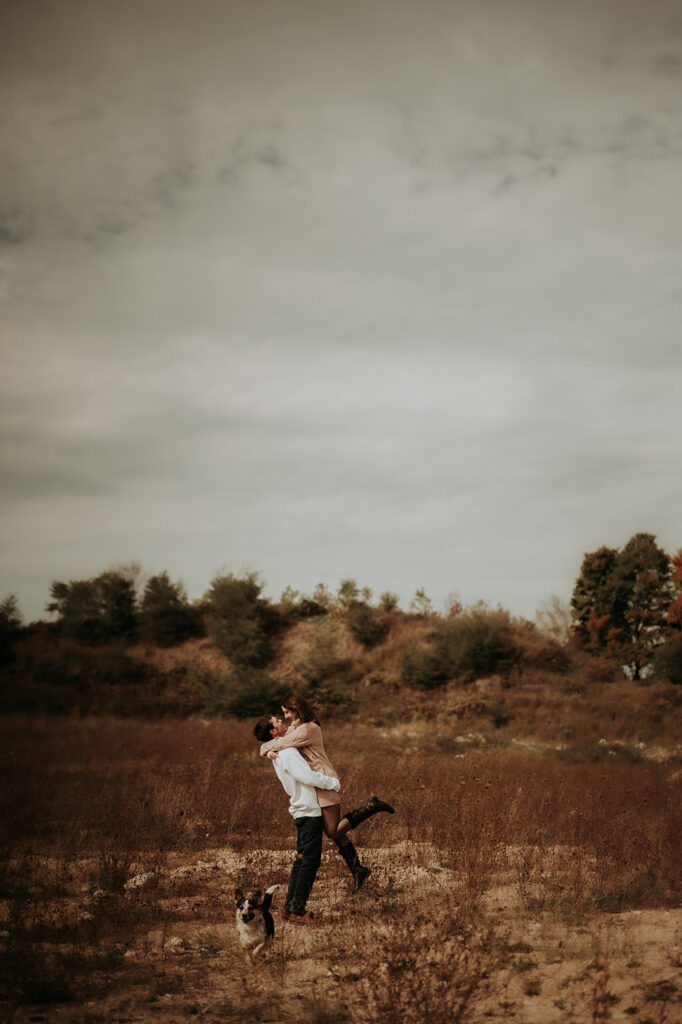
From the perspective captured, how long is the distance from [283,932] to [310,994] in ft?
4.00

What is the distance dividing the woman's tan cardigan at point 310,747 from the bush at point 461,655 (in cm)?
1901

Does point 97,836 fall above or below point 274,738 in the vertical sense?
below

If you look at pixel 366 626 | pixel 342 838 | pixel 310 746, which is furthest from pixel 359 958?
pixel 366 626

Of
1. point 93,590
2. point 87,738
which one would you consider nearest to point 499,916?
point 87,738

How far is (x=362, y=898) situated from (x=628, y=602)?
32.6 m

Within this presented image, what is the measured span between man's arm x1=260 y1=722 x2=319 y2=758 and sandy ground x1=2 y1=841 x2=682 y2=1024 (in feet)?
4.86

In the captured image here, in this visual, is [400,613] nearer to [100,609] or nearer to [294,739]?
[100,609]

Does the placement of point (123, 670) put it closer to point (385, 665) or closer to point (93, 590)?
point (93, 590)

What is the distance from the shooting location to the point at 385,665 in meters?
26.7

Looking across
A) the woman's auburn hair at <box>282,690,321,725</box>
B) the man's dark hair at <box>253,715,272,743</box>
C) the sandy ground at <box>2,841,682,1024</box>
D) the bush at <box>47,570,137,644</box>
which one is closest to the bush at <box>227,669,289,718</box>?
the bush at <box>47,570,137,644</box>

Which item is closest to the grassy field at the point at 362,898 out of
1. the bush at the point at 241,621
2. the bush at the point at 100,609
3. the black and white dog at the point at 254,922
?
the black and white dog at the point at 254,922

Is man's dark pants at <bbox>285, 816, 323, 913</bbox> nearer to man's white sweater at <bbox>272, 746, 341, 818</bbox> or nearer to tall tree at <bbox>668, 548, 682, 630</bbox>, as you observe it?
man's white sweater at <bbox>272, 746, 341, 818</bbox>

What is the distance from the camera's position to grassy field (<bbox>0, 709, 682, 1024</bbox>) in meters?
4.72

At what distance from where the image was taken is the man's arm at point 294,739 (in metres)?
6.16
